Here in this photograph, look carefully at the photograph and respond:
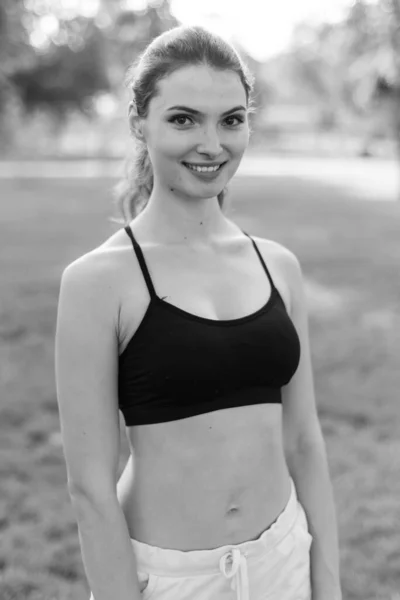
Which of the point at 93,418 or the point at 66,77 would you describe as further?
the point at 66,77

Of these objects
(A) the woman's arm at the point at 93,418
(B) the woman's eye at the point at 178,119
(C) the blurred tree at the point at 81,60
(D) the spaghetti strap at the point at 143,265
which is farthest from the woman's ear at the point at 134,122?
(C) the blurred tree at the point at 81,60

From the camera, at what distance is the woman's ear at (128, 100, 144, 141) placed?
6.27 ft

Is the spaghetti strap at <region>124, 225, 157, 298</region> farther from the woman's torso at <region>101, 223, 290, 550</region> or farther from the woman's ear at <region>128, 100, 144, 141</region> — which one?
the woman's ear at <region>128, 100, 144, 141</region>

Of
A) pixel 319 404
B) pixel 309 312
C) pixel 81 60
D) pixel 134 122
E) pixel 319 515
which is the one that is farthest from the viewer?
pixel 81 60

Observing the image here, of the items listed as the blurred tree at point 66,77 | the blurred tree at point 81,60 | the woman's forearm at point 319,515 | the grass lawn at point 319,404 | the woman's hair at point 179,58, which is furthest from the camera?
the blurred tree at point 66,77

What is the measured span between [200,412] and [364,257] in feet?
37.0

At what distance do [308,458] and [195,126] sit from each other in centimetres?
91

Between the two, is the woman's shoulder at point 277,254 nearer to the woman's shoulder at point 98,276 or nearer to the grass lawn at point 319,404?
the woman's shoulder at point 98,276

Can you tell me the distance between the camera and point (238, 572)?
1.77 m

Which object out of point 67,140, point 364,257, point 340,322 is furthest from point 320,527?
point 67,140

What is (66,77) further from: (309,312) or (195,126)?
(195,126)

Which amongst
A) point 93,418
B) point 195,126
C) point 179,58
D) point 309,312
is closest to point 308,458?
point 93,418

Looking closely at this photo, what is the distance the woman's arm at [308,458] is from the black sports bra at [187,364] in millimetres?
256

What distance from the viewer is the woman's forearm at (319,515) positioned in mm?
2002
